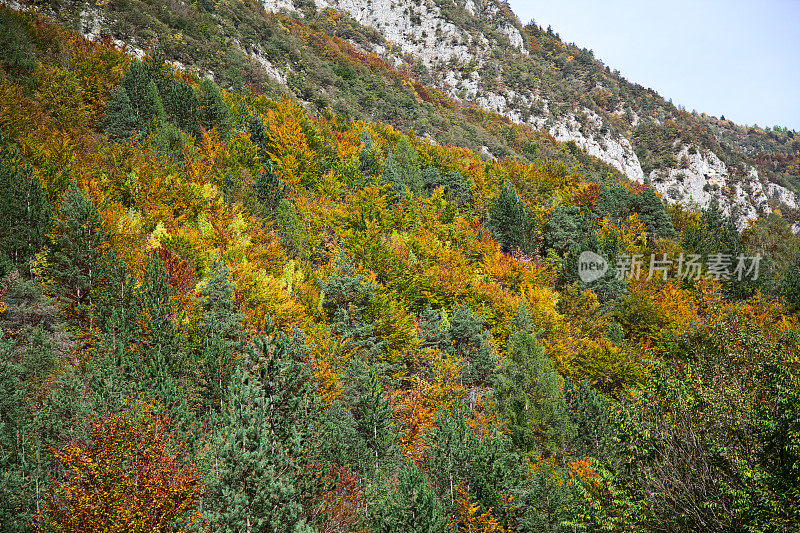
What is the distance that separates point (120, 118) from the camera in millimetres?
42000

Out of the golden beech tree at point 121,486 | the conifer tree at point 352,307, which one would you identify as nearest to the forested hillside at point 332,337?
the golden beech tree at point 121,486

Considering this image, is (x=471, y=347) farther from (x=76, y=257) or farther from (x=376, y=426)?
(x=76, y=257)

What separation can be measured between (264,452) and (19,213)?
2135 centimetres

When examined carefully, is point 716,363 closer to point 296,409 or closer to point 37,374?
point 296,409

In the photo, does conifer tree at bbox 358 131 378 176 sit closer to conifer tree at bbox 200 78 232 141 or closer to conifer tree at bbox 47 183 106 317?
conifer tree at bbox 200 78 232 141

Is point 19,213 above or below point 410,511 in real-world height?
above

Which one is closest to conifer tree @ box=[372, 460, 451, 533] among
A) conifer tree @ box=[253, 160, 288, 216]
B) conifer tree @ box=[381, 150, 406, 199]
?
conifer tree @ box=[253, 160, 288, 216]

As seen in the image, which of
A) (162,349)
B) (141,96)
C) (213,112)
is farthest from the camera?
(213,112)

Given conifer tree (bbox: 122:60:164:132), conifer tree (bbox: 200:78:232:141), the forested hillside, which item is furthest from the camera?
conifer tree (bbox: 200:78:232:141)

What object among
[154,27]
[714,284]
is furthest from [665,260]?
[154,27]

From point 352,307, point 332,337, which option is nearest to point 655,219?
point 352,307

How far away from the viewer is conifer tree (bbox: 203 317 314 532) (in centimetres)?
→ 1521

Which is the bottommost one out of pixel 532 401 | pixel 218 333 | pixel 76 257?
pixel 532 401

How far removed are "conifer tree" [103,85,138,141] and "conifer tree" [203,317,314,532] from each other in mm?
34150
